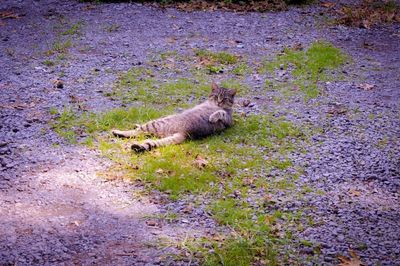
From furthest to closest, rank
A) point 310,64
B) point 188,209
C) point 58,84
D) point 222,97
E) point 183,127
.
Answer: point 310,64, point 58,84, point 222,97, point 183,127, point 188,209

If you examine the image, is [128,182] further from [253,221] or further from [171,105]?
[171,105]

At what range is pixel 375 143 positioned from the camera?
643 centimetres

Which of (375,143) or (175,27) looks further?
(175,27)

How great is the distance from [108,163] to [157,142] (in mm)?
638

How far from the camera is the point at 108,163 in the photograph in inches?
229

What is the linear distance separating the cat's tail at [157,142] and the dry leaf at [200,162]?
0.43m

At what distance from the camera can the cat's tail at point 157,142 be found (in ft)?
19.5

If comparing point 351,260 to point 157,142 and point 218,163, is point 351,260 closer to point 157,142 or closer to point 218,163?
point 218,163

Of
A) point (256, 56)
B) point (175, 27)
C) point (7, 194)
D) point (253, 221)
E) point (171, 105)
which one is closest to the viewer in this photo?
point (253, 221)

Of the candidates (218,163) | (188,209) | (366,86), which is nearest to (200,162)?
(218,163)

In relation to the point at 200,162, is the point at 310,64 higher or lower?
higher

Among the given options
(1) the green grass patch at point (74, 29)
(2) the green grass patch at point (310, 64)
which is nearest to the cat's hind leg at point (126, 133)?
(2) the green grass patch at point (310, 64)

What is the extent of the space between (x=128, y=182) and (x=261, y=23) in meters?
6.99

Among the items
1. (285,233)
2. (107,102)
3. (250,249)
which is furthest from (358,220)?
(107,102)
